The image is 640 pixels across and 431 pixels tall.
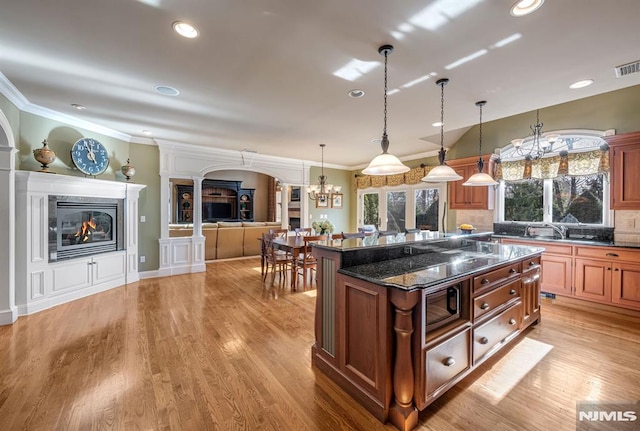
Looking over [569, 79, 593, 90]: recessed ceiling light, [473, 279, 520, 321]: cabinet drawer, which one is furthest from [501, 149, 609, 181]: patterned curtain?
[473, 279, 520, 321]: cabinet drawer

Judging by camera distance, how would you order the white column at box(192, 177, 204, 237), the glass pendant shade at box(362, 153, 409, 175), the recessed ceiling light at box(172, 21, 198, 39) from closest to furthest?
the recessed ceiling light at box(172, 21, 198, 39)
the glass pendant shade at box(362, 153, 409, 175)
the white column at box(192, 177, 204, 237)

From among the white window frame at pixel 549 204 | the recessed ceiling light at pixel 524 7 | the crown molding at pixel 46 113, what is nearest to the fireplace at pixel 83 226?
the crown molding at pixel 46 113

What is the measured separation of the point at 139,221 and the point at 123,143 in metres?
1.49

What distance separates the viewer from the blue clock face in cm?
421

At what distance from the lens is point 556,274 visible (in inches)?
153

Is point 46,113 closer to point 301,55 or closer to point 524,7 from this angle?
point 301,55

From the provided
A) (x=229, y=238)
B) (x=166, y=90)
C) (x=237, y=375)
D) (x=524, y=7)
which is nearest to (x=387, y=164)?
(x=524, y=7)

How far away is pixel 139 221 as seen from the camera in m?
5.26

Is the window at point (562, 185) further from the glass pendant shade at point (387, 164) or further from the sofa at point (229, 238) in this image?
the sofa at point (229, 238)

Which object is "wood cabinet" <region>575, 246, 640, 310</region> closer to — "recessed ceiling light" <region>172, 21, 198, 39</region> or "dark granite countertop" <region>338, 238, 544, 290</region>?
"dark granite countertop" <region>338, 238, 544, 290</region>

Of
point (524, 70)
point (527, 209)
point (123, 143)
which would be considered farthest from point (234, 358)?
point (527, 209)

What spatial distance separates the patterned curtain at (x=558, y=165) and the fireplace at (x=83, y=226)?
698 cm

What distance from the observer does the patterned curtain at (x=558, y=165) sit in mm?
3848

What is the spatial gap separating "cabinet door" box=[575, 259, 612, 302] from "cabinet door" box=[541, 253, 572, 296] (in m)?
0.10
